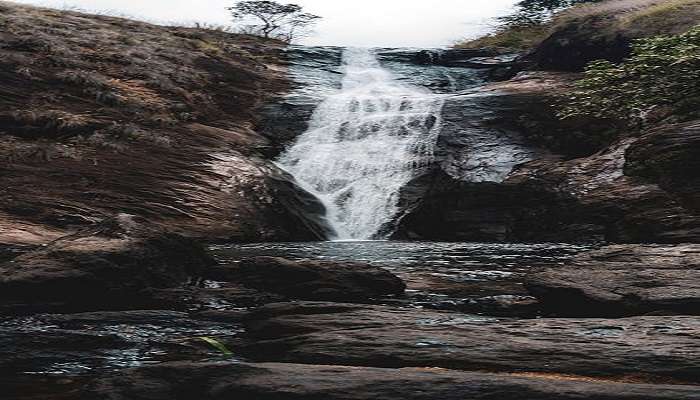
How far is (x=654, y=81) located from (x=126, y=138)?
53.6 ft

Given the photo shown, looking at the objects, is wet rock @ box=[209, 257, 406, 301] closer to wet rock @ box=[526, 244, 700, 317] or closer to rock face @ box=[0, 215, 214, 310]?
rock face @ box=[0, 215, 214, 310]

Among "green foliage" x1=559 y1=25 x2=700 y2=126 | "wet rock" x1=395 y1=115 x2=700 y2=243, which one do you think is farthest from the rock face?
"green foliage" x1=559 y1=25 x2=700 y2=126

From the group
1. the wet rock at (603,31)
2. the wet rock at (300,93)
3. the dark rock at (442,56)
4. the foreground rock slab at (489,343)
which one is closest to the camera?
the foreground rock slab at (489,343)

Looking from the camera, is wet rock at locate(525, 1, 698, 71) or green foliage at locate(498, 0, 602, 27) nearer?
wet rock at locate(525, 1, 698, 71)

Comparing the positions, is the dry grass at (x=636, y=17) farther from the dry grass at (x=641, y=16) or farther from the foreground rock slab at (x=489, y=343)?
the foreground rock slab at (x=489, y=343)

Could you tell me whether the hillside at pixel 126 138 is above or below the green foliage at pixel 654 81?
below

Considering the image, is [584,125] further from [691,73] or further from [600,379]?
[600,379]

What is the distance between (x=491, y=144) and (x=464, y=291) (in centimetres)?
1495

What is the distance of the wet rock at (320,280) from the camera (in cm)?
845

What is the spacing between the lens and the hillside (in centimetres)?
1734

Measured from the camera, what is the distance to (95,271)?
8180 mm

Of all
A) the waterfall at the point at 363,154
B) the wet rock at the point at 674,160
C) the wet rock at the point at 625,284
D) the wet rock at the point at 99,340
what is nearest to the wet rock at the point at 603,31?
the waterfall at the point at 363,154

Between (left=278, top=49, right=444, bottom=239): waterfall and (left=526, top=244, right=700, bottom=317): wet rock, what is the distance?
485 inches

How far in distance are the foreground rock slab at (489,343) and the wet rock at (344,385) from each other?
32cm
